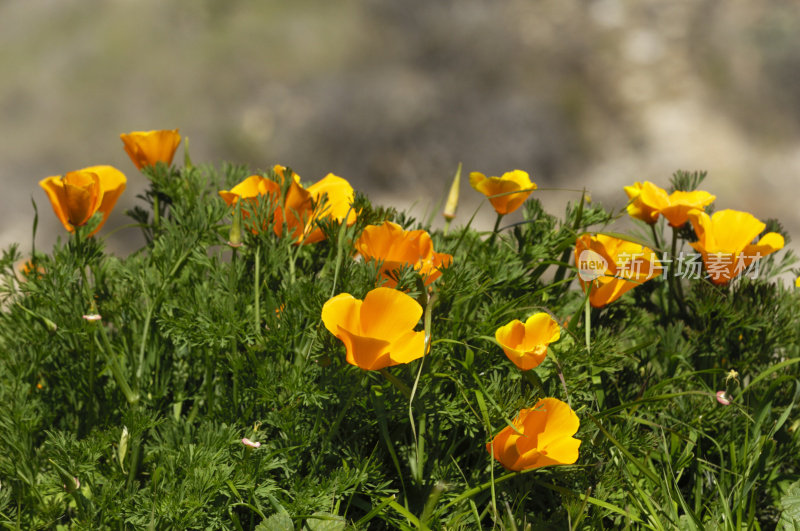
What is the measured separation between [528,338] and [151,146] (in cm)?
109

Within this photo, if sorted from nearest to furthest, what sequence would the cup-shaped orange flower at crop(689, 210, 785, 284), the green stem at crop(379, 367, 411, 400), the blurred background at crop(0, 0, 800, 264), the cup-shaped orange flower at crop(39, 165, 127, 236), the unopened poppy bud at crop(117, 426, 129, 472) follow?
1. the green stem at crop(379, 367, 411, 400)
2. the unopened poppy bud at crop(117, 426, 129, 472)
3. the cup-shaped orange flower at crop(39, 165, 127, 236)
4. the cup-shaped orange flower at crop(689, 210, 785, 284)
5. the blurred background at crop(0, 0, 800, 264)

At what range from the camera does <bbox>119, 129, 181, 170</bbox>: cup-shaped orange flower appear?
169cm

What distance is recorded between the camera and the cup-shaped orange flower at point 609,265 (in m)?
1.29

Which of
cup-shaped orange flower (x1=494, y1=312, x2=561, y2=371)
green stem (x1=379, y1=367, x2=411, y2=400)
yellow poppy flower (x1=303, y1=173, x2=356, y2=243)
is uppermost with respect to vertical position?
yellow poppy flower (x1=303, y1=173, x2=356, y2=243)

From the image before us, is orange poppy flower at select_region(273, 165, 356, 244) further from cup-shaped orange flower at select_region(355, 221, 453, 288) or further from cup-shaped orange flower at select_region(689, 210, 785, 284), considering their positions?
cup-shaped orange flower at select_region(689, 210, 785, 284)

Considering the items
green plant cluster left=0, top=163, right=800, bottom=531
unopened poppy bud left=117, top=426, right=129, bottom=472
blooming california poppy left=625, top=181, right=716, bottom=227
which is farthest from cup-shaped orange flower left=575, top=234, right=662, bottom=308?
unopened poppy bud left=117, top=426, right=129, bottom=472

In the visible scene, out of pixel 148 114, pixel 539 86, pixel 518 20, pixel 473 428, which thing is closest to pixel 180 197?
pixel 473 428

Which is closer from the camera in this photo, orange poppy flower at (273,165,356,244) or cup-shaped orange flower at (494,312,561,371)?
cup-shaped orange flower at (494,312,561,371)

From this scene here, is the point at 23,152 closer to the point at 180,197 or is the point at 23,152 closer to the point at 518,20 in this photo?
the point at 180,197

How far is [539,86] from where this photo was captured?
10.8 feet

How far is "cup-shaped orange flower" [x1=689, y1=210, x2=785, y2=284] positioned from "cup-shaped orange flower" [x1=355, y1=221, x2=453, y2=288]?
59 cm

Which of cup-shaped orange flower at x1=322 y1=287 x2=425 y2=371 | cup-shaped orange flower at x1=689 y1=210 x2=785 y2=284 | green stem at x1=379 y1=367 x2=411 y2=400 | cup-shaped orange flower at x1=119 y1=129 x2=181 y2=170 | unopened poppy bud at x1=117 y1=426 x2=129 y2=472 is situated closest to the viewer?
cup-shaped orange flower at x1=322 y1=287 x2=425 y2=371

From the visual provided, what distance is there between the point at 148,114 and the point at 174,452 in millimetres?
2454

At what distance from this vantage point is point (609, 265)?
132 cm
